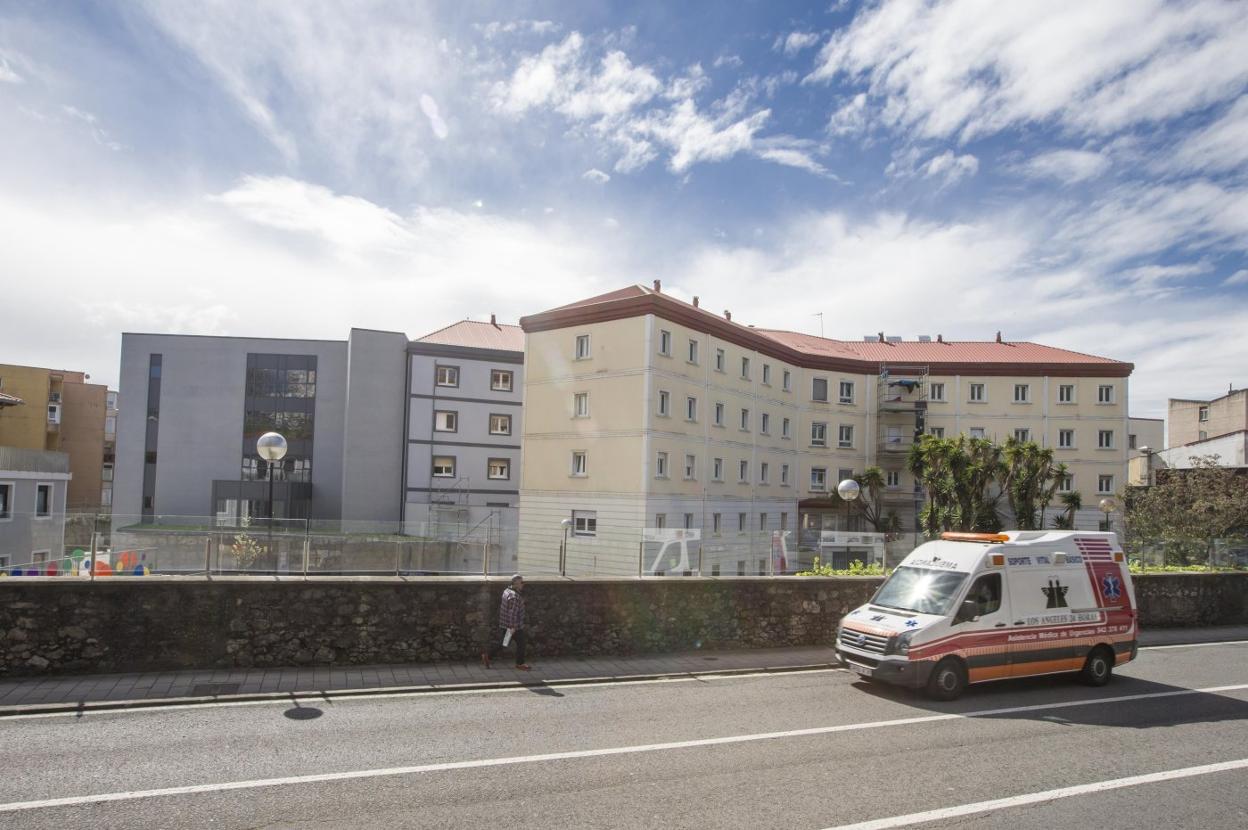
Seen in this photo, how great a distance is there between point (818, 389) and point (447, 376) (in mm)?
24892

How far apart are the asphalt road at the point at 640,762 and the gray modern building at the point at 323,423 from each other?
4092cm

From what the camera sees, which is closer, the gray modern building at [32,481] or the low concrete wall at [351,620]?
the low concrete wall at [351,620]

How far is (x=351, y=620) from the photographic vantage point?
45.5 feet

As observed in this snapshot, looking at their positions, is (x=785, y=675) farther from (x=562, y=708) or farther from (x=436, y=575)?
(x=436, y=575)

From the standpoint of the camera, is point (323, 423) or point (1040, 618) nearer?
point (1040, 618)

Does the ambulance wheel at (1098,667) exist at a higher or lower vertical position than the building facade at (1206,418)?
lower

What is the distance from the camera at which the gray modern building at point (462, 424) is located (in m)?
52.1

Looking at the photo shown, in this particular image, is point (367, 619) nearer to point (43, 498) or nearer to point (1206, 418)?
point (43, 498)

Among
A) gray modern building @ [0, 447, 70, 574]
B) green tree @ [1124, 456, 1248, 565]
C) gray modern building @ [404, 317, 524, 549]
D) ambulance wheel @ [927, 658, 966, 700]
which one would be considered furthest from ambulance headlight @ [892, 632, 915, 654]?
gray modern building @ [404, 317, 524, 549]

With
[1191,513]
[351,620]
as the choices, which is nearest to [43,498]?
[351,620]

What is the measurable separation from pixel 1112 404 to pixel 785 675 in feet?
154

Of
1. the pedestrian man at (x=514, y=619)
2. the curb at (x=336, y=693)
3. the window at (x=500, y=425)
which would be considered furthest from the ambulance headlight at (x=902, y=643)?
the window at (x=500, y=425)

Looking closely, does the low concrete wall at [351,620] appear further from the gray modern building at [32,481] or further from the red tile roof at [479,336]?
the red tile roof at [479,336]

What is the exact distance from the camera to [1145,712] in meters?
11.9
